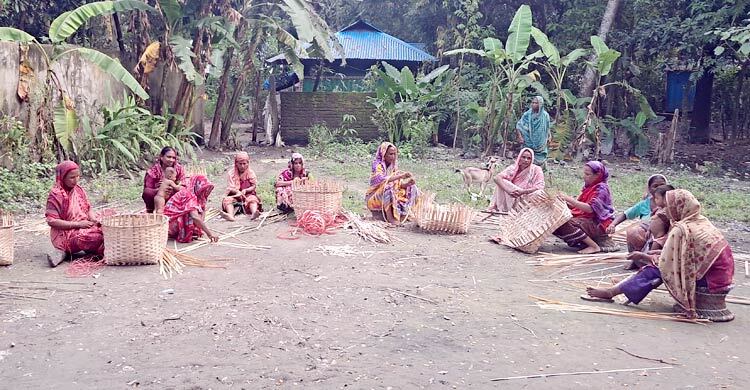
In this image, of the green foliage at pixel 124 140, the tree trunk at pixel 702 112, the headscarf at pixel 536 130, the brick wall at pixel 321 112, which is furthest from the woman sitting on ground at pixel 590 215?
the tree trunk at pixel 702 112

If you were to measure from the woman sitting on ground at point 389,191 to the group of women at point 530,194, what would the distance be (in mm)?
11

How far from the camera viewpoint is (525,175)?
7.94 metres

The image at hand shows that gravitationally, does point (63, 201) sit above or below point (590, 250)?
above

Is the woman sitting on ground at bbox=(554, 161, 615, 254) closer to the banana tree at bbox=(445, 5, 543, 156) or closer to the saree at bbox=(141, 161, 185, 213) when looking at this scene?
the saree at bbox=(141, 161, 185, 213)

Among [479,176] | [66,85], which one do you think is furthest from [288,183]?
[66,85]

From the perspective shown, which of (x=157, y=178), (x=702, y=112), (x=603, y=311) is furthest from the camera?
(x=702, y=112)

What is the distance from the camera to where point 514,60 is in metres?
13.3

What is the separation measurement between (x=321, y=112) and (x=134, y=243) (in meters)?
11.4

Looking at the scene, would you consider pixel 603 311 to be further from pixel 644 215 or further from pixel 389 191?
pixel 389 191

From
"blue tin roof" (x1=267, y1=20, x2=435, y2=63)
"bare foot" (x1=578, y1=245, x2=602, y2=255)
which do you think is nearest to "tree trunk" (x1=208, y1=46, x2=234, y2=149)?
"blue tin roof" (x1=267, y1=20, x2=435, y2=63)

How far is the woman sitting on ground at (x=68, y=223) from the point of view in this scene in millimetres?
5605

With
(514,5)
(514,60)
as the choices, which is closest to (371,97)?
(514,60)

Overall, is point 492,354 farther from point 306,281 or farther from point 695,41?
point 695,41

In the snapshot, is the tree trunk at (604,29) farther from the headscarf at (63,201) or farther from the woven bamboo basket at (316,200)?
the headscarf at (63,201)
